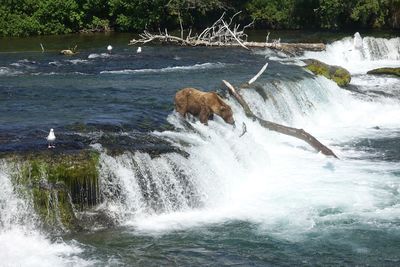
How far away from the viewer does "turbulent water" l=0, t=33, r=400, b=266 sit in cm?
1140

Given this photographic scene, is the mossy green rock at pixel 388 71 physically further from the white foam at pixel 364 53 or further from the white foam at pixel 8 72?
the white foam at pixel 8 72

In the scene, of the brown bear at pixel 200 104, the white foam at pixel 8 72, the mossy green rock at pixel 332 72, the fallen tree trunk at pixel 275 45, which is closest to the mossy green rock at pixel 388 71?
the mossy green rock at pixel 332 72

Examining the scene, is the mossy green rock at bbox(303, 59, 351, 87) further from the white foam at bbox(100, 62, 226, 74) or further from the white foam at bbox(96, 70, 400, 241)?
the white foam at bbox(96, 70, 400, 241)

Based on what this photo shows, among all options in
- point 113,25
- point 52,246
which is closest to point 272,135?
point 52,246

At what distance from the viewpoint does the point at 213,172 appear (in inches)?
571

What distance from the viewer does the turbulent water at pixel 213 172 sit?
37.4 feet

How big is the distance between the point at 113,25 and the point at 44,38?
18.2ft

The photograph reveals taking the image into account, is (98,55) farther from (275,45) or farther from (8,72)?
(275,45)

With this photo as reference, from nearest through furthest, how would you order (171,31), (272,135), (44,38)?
(272,135), (44,38), (171,31)

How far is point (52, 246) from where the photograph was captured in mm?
11336

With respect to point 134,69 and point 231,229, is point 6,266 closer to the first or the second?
point 231,229

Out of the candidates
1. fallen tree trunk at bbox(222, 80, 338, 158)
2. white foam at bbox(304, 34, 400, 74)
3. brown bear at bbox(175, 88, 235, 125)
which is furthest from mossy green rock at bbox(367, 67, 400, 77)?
brown bear at bbox(175, 88, 235, 125)

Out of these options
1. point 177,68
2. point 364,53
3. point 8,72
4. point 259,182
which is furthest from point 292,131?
point 364,53

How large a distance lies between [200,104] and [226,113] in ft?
2.69
